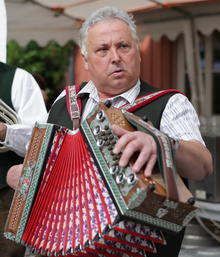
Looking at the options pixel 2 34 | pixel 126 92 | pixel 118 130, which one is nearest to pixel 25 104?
pixel 2 34

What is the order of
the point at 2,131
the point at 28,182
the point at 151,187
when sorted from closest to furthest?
the point at 151,187, the point at 28,182, the point at 2,131

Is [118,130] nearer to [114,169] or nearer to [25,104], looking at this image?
[114,169]

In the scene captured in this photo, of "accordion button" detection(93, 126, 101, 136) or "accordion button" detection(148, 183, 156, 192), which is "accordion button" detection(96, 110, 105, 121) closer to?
"accordion button" detection(93, 126, 101, 136)

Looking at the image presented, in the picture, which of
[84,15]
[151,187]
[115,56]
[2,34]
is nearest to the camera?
[151,187]

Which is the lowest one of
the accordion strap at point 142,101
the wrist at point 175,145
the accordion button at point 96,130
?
the wrist at point 175,145

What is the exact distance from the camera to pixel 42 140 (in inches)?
65.9

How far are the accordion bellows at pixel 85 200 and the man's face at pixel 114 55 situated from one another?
35cm

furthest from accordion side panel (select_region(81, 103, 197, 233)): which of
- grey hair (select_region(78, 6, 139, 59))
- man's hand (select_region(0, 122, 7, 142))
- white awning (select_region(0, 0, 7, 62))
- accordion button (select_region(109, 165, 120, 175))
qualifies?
white awning (select_region(0, 0, 7, 62))

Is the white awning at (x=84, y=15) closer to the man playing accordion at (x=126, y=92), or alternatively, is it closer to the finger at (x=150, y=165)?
the man playing accordion at (x=126, y=92)

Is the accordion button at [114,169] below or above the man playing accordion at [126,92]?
below

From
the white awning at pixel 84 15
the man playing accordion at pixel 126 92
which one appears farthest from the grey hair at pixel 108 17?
the white awning at pixel 84 15

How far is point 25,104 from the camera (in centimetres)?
252

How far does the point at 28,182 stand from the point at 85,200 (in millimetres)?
255

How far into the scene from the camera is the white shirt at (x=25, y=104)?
2438mm
